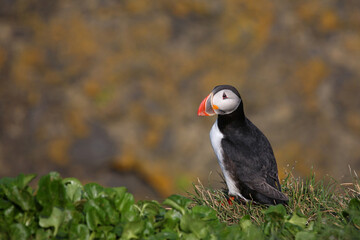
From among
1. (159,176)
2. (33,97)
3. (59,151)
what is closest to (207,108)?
(159,176)

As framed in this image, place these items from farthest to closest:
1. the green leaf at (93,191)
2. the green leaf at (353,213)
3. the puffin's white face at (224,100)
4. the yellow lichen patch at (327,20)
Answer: the yellow lichen patch at (327,20)
the puffin's white face at (224,100)
the green leaf at (353,213)
the green leaf at (93,191)

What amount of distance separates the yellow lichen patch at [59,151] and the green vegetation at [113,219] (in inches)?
90.7

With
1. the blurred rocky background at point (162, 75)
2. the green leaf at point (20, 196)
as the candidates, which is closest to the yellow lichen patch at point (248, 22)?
the blurred rocky background at point (162, 75)

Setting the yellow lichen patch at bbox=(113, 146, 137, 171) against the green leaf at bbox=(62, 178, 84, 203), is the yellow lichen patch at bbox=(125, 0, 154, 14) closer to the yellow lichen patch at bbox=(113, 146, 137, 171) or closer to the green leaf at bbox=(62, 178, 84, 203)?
the yellow lichen patch at bbox=(113, 146, 137, 171)

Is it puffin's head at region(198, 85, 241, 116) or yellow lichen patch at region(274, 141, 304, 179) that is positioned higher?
puffin's head at region(198, 85, 241, 116)

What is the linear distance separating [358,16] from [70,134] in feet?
10.6

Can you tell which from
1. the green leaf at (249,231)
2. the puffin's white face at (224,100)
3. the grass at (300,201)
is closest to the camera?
the green leaf at (249,231)

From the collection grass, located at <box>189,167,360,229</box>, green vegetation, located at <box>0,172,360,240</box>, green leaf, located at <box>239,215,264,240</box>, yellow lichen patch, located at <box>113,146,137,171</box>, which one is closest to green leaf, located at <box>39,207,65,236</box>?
green vegetation, located at <box>0,172,360,240</box>

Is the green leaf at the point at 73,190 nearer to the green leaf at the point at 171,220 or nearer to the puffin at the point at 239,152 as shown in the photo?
the green leaf at the point at 171,220

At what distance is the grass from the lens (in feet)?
12.5

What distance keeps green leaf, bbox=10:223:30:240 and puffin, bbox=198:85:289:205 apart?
1557mm

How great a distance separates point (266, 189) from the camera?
3918 millimetres

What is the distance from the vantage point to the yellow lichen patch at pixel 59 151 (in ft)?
18.4

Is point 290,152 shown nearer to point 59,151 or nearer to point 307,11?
point 307,11
